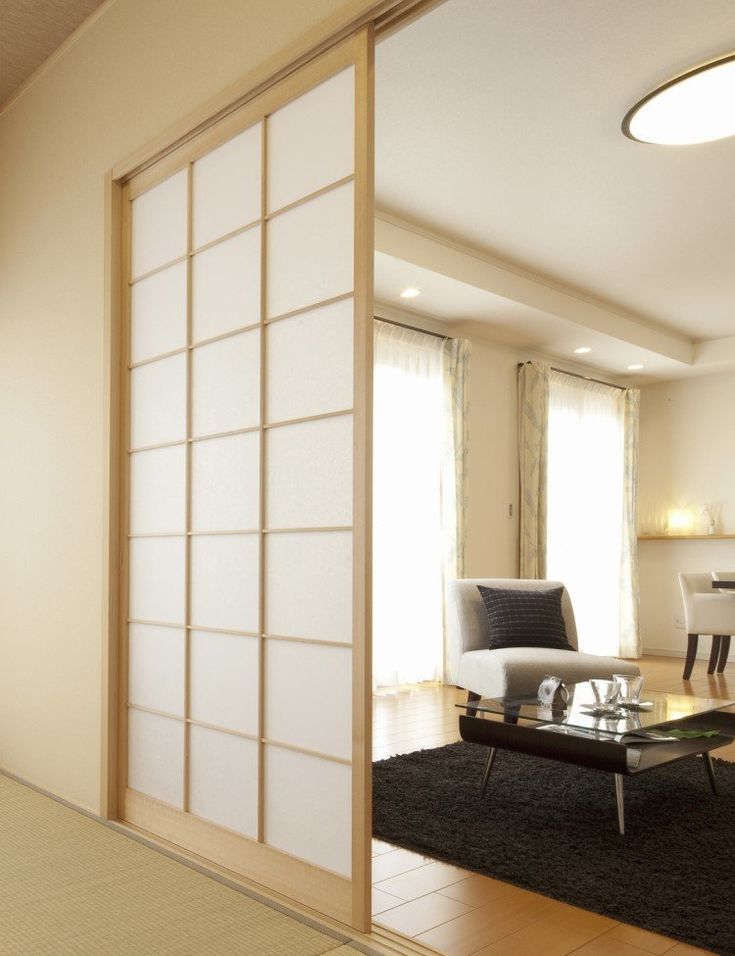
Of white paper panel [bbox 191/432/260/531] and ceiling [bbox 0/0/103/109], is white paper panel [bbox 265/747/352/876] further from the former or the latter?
ceiling [bbox 0/0/103/109]

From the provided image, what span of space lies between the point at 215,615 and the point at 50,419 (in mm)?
1232

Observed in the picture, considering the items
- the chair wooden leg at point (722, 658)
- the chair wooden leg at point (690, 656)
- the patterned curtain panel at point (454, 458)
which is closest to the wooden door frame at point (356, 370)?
the patterned curtain panel at point (454, 458)

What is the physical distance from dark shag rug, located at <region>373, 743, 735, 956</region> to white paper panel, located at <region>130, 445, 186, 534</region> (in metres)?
1.21

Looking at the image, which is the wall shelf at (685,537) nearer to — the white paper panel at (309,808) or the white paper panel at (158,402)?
the white paper panel at (158,402)

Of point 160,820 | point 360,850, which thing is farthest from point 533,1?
point 160,820

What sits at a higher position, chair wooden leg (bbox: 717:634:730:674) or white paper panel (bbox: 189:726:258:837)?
white paper panel (bbox: 189:726:258:837)

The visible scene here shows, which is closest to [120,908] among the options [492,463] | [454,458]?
[454,458]

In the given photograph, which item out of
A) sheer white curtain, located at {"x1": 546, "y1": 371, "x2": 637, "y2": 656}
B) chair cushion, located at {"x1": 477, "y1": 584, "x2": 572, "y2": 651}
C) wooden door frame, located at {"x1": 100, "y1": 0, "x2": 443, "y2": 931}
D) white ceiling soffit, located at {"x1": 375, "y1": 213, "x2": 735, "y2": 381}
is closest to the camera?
wooden door frame, located at {"x1": 100, "y1": 0, "x2": 443, "y2": 931}

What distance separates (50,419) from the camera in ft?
11.0

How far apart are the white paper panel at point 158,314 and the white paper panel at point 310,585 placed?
0.85 meters

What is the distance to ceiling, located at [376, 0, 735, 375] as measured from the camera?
320cm

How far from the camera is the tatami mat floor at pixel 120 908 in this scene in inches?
77.0

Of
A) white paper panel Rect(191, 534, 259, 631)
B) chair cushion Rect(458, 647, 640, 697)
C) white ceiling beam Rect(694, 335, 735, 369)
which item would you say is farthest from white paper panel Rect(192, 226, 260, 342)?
white ceiling beam Rect(694, 335, 735, 369)

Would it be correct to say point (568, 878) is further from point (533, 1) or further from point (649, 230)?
point (649, 230)
